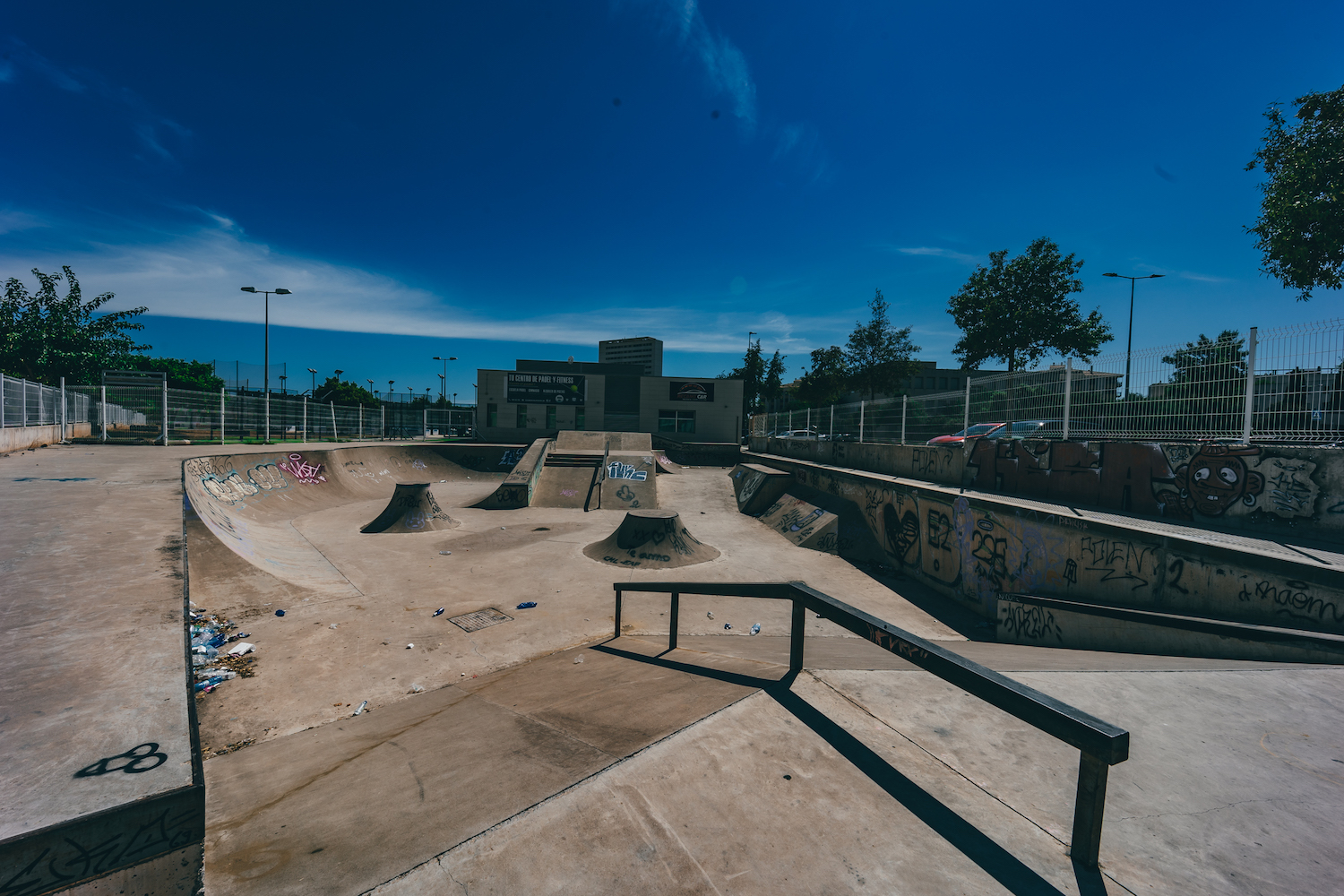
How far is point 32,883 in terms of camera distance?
128cm

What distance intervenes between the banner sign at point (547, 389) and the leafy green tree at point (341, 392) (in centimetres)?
4618

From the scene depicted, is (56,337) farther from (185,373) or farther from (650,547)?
(185,373)

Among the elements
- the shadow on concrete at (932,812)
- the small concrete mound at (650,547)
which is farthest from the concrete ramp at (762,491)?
the shadow on concrete at (932,812)

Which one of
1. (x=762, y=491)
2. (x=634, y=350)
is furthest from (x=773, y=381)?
(x=634, y=350)

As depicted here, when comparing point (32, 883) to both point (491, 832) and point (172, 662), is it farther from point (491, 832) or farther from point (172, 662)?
point (172, 662)

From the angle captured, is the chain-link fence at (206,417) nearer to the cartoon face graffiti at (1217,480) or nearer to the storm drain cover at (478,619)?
the storm drain cover at (478,619)

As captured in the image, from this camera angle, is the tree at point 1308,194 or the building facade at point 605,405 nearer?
the tree at point 1308,194

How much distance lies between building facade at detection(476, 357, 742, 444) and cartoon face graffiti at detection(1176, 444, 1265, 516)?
1132 inches

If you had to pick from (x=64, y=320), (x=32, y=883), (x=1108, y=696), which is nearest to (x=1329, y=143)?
(x=1108, y=696)

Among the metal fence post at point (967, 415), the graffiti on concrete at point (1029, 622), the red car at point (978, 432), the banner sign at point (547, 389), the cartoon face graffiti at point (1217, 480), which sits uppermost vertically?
the banner sign at point (547, 389)

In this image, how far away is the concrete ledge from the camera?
3771 mm

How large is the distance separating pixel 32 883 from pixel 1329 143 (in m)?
25.9

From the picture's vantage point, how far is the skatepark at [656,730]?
1.71m

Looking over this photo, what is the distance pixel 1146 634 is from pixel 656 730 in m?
5.18
